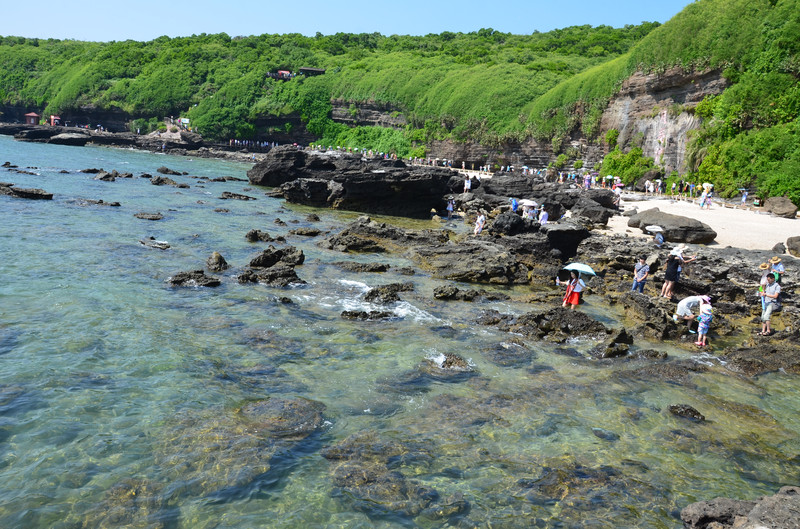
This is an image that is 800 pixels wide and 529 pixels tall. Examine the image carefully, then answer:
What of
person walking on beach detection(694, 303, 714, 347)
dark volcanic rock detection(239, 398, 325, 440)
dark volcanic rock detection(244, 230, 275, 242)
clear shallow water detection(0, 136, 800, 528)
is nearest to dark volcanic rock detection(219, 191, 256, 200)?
dark volcanic rock detection(244, 230, 275, 242)

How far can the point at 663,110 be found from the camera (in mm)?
47844

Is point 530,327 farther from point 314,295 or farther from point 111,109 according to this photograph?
point 111,109

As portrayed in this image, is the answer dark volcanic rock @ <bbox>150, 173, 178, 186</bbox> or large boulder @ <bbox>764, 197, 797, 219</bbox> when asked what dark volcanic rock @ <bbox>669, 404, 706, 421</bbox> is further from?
dark volcanic rock @ <bbox>150, 173, 178, 186</bbox>

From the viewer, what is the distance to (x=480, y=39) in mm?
132500

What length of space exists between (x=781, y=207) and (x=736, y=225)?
482 cm

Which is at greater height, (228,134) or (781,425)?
(228,134)

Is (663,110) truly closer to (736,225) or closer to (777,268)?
(736,225)

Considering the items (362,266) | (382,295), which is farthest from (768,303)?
(362,266)

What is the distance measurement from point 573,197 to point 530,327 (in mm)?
23544

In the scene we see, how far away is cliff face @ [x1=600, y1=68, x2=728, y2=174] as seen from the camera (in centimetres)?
4421

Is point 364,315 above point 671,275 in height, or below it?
below

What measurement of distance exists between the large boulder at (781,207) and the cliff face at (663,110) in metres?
14.5

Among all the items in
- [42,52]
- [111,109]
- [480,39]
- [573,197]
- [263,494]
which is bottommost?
[263,494]

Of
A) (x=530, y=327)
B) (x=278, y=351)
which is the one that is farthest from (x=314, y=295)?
(x=530, y=327)
